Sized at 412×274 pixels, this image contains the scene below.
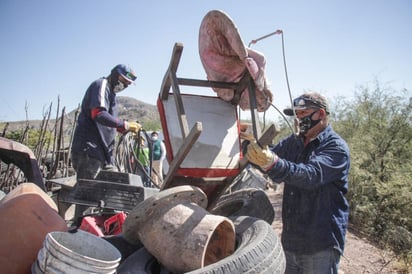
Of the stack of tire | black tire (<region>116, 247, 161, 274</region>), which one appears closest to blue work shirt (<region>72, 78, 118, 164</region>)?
the stack of tire

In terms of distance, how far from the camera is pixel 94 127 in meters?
3.76

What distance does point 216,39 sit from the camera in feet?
8.13

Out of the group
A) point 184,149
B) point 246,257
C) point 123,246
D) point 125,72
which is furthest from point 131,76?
point 246,257

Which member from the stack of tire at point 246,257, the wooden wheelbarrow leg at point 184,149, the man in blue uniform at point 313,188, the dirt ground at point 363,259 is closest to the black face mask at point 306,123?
the man in blue uniform at point 313,188

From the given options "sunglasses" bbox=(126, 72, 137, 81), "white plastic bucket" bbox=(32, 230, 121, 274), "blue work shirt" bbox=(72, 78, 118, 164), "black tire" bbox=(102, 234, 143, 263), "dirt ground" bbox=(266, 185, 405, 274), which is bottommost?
"dirt ground" bbox=(266, 185, 405, 274)

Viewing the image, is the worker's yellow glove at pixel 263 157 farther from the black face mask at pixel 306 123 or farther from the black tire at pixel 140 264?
the black tire at pixel 140 264

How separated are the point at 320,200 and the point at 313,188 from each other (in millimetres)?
208

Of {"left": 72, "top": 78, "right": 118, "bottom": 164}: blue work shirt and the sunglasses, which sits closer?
{"left": 72, "top": 78, "right": 118, "bottom": 164}: blue work shirt

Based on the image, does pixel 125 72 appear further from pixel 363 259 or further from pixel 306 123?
pixel 363 259

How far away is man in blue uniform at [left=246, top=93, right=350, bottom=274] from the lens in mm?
2186

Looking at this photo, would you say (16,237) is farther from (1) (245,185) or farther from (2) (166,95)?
(1) (245,185)

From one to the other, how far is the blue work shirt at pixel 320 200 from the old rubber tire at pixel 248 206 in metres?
0.31

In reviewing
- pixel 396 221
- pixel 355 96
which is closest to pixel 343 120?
pixel 355 96

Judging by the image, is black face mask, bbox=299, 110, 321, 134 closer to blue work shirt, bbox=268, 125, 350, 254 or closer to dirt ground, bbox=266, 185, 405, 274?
blue work shirt, bbox=268, 125, 350, 254
